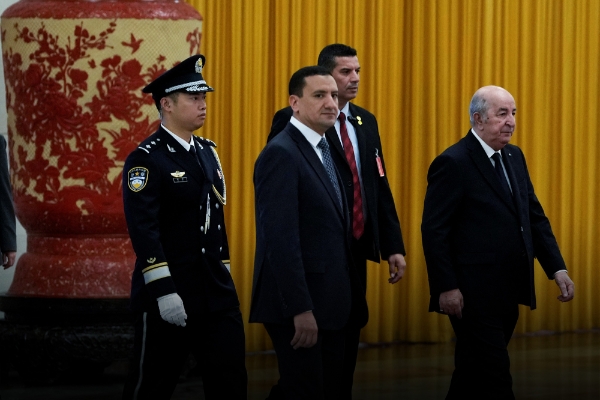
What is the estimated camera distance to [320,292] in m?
3.25

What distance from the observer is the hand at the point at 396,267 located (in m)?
4.12

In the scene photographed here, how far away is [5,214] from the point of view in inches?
193

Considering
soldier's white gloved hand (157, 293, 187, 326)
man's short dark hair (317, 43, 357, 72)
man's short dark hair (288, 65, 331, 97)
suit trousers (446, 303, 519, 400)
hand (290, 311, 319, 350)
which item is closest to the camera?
hand (290, 311, 319, 350)

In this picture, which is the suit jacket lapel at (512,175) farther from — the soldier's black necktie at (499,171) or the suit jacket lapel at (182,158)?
the suit jacket lapel at (182,158)

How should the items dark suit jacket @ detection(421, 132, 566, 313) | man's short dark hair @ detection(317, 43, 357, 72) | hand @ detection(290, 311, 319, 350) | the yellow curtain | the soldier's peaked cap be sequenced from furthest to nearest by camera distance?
the yellow curtain
man's short dark hair @ detection(317, 43, 357, 72)
dark suit jacket @ detection(421, 132, 566, 313)
the soldier's peaked cap
hand @ detection(290, 311, 319, 350)

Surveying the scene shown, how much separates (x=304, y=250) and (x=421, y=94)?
11.4 ft

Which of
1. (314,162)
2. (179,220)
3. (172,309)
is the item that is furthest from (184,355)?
(314,162)

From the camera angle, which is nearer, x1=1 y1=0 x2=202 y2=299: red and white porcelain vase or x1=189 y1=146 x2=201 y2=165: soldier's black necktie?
x1=189 y1=146 x2=201 y2=165: soldier's black necktie

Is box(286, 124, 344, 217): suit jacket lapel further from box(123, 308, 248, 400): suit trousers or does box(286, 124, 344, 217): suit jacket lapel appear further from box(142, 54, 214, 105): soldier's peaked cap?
box(123, 308, 248, 400): suit trousers

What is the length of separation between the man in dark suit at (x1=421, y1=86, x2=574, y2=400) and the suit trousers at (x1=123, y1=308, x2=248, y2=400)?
0.89m

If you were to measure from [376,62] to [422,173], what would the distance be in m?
0.67

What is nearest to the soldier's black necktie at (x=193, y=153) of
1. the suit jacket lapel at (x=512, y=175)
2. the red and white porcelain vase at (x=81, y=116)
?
the suit jacket lapel at (x=512, y=175)

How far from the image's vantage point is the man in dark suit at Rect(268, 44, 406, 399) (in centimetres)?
411

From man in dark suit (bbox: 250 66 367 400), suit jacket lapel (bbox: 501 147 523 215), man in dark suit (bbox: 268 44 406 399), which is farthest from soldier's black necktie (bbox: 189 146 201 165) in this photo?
suit jacket lapel (bbox: 501 147 523 215)
